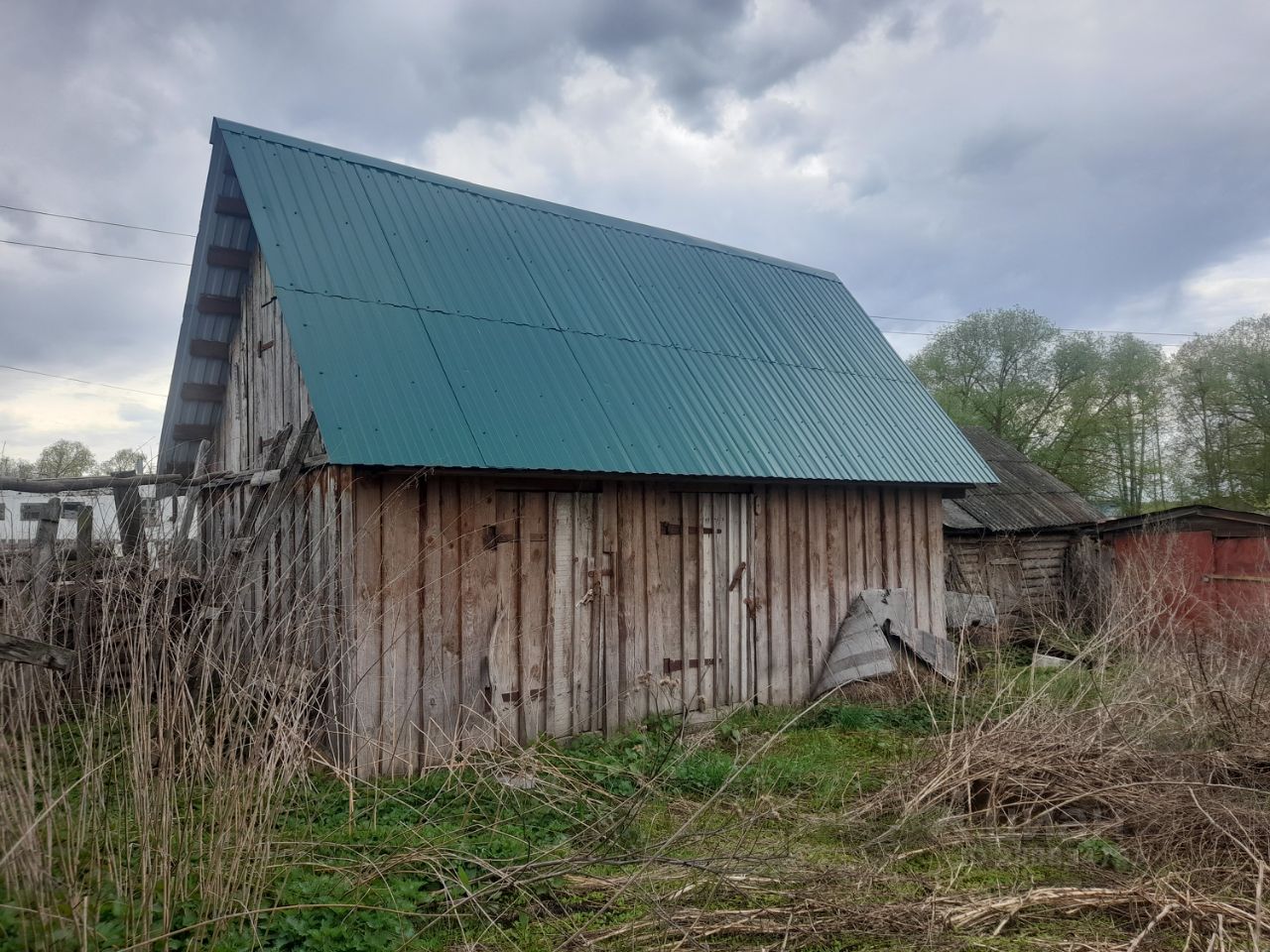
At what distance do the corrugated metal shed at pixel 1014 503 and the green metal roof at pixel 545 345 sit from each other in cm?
498

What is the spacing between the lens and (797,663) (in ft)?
32.0

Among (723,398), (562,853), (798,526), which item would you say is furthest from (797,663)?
(562,853)

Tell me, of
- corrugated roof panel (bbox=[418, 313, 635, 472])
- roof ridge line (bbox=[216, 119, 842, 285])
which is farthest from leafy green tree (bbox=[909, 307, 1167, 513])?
corrugated roof panel (bbox=[418, 313, 635, 472])

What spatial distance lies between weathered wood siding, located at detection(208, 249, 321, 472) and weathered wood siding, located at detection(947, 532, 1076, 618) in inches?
489

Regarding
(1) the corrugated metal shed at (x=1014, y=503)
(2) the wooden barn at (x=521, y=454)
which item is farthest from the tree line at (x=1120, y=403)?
(2) the wooden barn at (x=521, y=454)

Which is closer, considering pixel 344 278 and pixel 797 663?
pixel 344 278

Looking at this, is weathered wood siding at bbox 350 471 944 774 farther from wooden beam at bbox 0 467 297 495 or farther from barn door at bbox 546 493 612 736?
wooden beam at bbox 0 467 297 495

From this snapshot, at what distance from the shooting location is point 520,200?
34.8 feet

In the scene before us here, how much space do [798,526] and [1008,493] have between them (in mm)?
10055

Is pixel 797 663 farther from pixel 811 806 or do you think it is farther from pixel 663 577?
pixel 811 806

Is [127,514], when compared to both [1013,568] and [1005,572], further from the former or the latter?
[1013,568]

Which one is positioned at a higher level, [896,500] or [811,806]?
[896,500]

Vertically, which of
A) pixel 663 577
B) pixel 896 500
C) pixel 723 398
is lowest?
pixel 663 577

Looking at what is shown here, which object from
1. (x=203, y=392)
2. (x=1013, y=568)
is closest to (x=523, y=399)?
(x=203, y=392)
